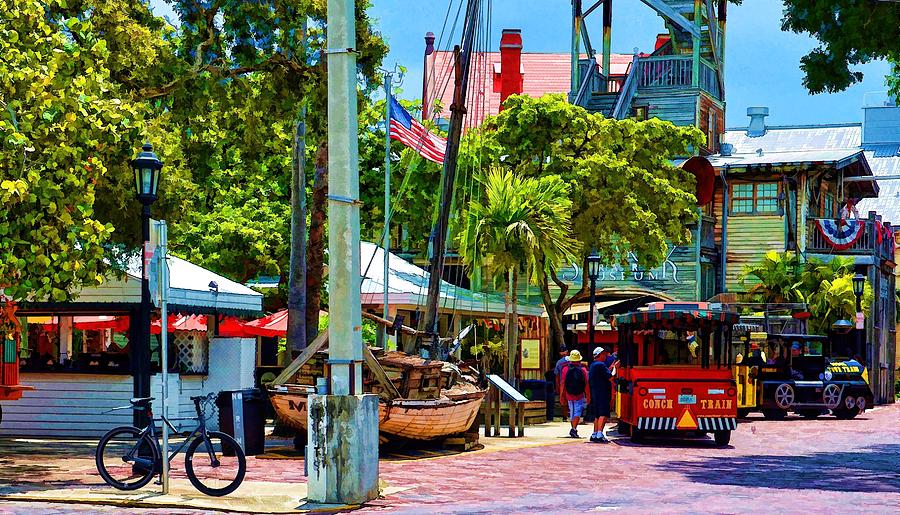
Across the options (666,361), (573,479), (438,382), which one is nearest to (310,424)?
(573,479)

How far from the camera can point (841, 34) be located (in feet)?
74.5

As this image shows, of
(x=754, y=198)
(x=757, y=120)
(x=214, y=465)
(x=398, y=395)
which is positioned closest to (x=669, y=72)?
(x=754, y=198)

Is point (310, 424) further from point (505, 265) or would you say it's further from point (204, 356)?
point (505, 265)

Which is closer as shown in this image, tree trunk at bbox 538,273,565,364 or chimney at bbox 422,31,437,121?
tree trunk at bbox 538,273,565,364

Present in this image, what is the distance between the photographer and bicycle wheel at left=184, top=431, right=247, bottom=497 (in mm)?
15664

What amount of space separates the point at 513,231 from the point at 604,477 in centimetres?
1594

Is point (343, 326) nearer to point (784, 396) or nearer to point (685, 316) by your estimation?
point (685, 316)

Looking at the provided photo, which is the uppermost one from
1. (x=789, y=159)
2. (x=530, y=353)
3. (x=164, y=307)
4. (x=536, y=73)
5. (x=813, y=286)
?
(x=536, y=73)

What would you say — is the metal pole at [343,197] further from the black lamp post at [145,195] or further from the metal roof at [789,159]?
the metal roof at [789,159]

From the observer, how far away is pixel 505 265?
1353 inches

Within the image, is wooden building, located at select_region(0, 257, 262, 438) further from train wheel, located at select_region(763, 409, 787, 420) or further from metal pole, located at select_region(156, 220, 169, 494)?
Answer: train wheel, located at select_region(763, 409, 787, 420)

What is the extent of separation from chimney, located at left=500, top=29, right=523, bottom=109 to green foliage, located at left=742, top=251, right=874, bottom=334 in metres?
16.2

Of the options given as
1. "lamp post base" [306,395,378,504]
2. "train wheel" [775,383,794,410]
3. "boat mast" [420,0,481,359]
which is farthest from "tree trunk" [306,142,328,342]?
"train wheel" [775,383,794,410]

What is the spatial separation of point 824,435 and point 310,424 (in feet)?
56.7
